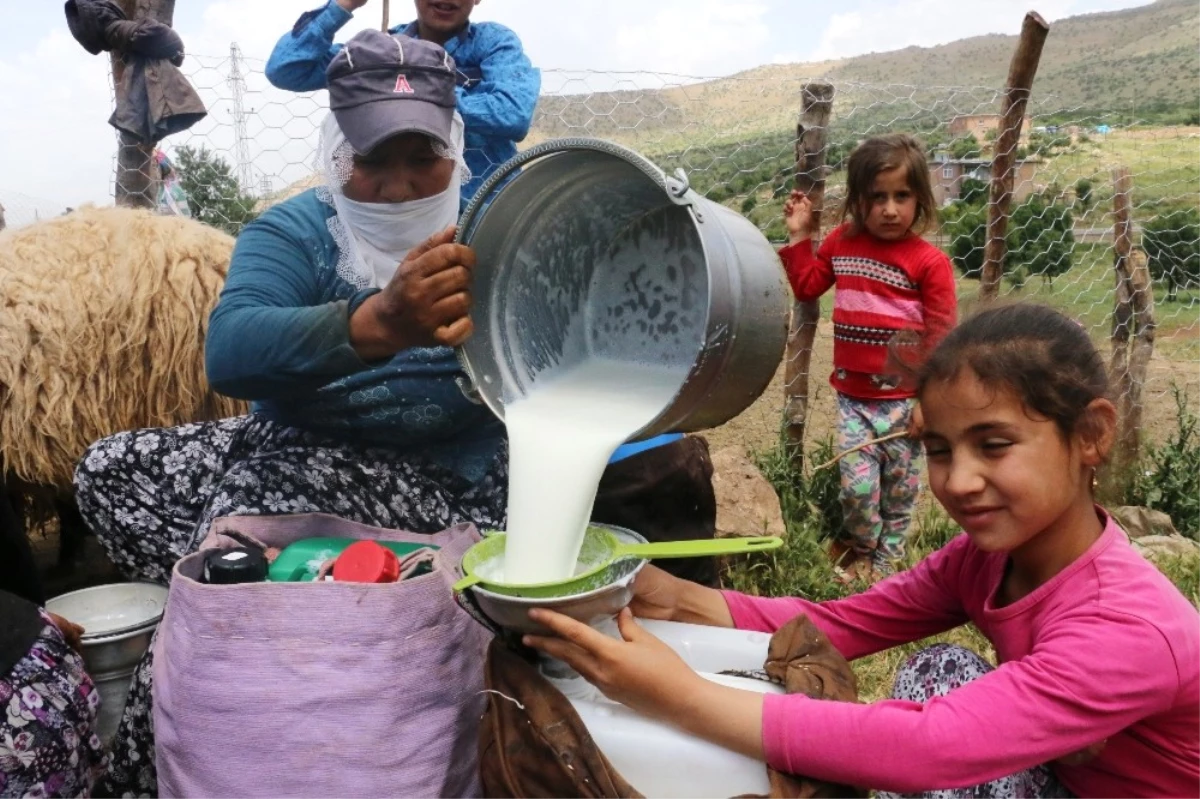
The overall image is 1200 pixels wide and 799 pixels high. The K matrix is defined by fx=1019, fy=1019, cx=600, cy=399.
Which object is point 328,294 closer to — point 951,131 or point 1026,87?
point 1026,87

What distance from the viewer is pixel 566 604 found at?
130 centimetres

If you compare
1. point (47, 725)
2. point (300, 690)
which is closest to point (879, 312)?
point (300, 690)

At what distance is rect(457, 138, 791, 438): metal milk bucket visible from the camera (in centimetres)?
145

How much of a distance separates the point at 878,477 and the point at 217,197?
3461 millimetres

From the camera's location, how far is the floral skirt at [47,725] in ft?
4.95

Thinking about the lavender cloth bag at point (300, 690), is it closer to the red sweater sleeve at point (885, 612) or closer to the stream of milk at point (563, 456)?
the stream of milk at point (563, 456)

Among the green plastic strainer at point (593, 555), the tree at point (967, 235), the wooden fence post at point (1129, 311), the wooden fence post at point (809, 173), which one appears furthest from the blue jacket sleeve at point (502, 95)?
the wooden fence post at point (1129, 311)

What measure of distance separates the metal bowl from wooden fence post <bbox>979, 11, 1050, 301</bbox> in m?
2.61

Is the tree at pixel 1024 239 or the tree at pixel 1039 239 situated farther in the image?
the tree at pixel 1039 239

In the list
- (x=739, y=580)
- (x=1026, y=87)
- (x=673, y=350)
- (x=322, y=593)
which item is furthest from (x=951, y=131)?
(x=322, y=593)

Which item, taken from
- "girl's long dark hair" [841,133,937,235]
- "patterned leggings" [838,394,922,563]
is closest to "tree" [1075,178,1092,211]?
"girl's long dark hair" [841,133,937,235]

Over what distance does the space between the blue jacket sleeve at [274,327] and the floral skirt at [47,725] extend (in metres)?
0.51

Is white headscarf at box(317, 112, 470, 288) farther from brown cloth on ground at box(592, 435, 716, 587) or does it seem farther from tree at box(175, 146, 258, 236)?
tree at box(175, 146, 258, 236)

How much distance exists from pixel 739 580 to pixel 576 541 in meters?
1.61
